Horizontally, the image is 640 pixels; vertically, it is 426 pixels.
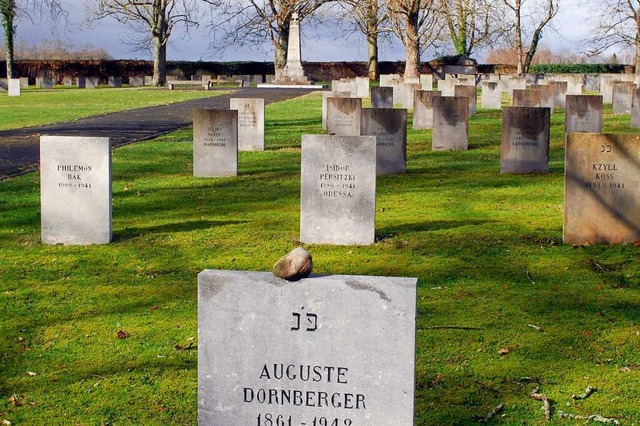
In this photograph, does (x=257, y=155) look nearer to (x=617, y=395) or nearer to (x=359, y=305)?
(x=617, y=395)

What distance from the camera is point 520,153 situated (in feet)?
55.8

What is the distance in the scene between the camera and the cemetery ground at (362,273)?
620 cm

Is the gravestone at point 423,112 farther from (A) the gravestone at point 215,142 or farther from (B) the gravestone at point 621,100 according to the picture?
(A) the gravestone at point 215,142

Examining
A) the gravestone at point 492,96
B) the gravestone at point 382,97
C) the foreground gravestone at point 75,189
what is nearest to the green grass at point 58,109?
the gravestone at point 382,97

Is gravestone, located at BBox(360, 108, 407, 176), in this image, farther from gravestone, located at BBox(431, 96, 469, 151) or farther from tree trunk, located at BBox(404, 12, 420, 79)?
tree trunk, located at BBox(404, 12, 420, 79)

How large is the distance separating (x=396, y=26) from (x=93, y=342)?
4214cm

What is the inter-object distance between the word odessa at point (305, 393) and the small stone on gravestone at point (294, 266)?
37 cm

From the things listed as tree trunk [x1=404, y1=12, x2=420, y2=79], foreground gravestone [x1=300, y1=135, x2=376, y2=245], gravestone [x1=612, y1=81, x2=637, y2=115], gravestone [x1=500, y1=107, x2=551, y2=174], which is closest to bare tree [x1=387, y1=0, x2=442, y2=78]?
tree trunk [x1=404, y1=12, x2=420, y2=79]

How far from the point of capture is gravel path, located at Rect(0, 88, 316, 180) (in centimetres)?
1956

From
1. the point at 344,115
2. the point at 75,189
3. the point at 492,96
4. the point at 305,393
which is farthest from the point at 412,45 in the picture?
the point at 305,393

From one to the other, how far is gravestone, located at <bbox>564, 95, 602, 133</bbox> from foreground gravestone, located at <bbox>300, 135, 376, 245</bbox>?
Answer: 1200cm

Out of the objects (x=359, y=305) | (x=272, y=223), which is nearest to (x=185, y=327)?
(x=359, y=305)

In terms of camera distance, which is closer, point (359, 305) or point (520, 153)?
point (359, 305)

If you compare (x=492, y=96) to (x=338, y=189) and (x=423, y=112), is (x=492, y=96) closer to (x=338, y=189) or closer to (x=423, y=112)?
(x=423, y=112)
